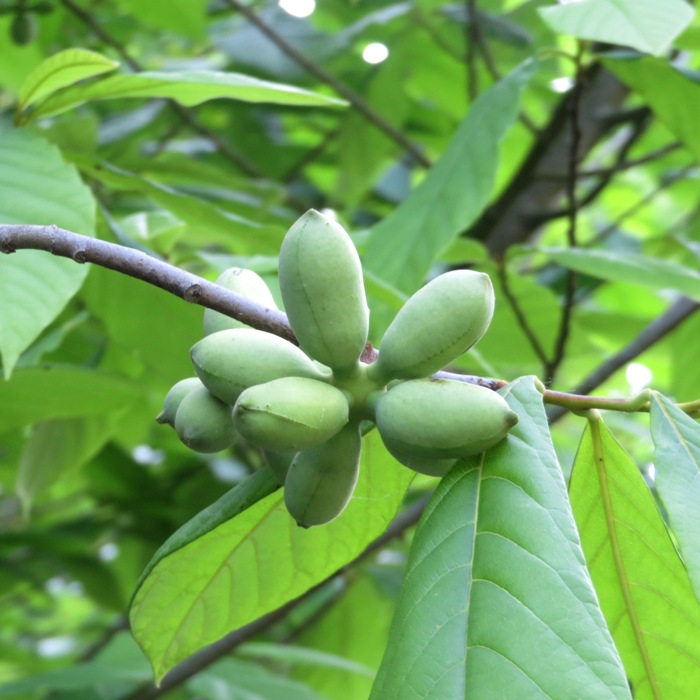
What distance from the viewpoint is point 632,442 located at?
308cm

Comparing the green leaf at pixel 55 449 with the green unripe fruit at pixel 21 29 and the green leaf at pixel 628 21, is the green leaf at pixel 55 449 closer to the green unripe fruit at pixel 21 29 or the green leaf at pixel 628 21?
the green unripe fruit at pixel 21 29

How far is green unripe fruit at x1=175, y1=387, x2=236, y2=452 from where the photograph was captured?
34.1 inches

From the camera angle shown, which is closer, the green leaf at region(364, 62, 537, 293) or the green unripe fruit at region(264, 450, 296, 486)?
the green unripe fruit at region(264, 450, 296, 486)

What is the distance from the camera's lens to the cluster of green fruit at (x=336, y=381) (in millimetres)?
785

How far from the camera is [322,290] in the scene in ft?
2.69

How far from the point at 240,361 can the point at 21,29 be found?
175 centimetres

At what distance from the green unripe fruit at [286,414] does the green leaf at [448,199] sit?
0.84 meters

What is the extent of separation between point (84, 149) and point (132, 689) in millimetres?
1401

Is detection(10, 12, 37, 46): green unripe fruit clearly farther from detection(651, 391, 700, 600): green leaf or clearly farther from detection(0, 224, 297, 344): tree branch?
detection(651, 391, 700, 600): green leaf

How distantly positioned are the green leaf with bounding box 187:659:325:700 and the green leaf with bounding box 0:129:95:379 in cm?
125

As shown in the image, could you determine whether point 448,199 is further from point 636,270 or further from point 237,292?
point 237,292

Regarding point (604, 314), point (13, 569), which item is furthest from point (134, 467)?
point (604, 314)

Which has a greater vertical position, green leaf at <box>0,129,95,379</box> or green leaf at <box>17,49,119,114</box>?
green leaf at <box>17,49,119,114</box>

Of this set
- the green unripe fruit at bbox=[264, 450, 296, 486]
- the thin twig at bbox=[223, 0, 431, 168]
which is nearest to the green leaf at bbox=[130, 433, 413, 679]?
the green unripe fruit at bbox=[264, 450, 296, 486]
